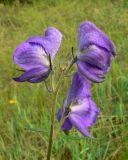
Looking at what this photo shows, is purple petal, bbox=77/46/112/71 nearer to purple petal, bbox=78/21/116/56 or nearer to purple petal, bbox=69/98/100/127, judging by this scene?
purple petal, bbox=78/21/116/56

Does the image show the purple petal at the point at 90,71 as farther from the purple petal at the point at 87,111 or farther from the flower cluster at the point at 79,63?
the purple petal at the point at 87,111

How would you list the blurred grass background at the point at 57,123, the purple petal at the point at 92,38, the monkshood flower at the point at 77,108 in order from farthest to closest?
the blurred grass background at the point at 57,123
the monkshood flower at the point at 77,108
the purple petal at the point at 92,38

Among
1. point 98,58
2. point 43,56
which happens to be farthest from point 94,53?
point 43,56

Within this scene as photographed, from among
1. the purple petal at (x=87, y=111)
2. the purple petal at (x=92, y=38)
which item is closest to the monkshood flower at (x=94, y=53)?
the purple petal at (x=92, y=38)

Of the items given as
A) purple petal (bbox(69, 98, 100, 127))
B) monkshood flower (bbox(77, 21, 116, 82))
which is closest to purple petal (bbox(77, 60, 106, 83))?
monkshood flower (bbox(77, 21, 116, 82))

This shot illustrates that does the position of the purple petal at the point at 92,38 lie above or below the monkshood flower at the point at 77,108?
above

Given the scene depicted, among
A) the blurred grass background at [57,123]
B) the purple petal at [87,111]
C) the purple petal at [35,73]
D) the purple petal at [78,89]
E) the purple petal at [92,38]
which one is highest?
the purple petal at [92,38]
